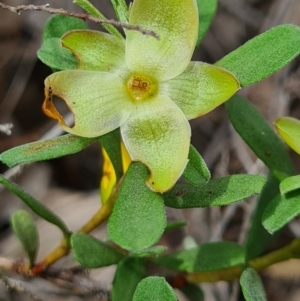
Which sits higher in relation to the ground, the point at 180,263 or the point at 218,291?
the point at 180,263

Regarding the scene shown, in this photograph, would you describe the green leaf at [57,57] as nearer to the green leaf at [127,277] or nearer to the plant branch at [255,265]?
the green leaf at [127,277]

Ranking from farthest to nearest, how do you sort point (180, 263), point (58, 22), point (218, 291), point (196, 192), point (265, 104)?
1. point (265, 104)
2. point (218, 291)
3. point (180, 263)
4. point (58, 22)
5. point (196, 192)

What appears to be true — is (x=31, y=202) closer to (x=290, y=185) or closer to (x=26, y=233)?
(x=26, y=233)

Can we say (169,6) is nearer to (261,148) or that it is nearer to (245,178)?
(245,178)

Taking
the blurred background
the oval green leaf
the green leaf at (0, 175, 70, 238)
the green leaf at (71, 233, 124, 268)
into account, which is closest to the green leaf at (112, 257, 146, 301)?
the green leaf at (71, 233, 124, 268)

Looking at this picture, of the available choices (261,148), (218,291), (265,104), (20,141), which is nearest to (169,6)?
(261,148)

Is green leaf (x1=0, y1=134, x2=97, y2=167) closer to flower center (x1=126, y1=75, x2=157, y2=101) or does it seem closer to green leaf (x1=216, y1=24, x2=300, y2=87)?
flower center (x1=126, y1=75, x2=157, y2=101)
